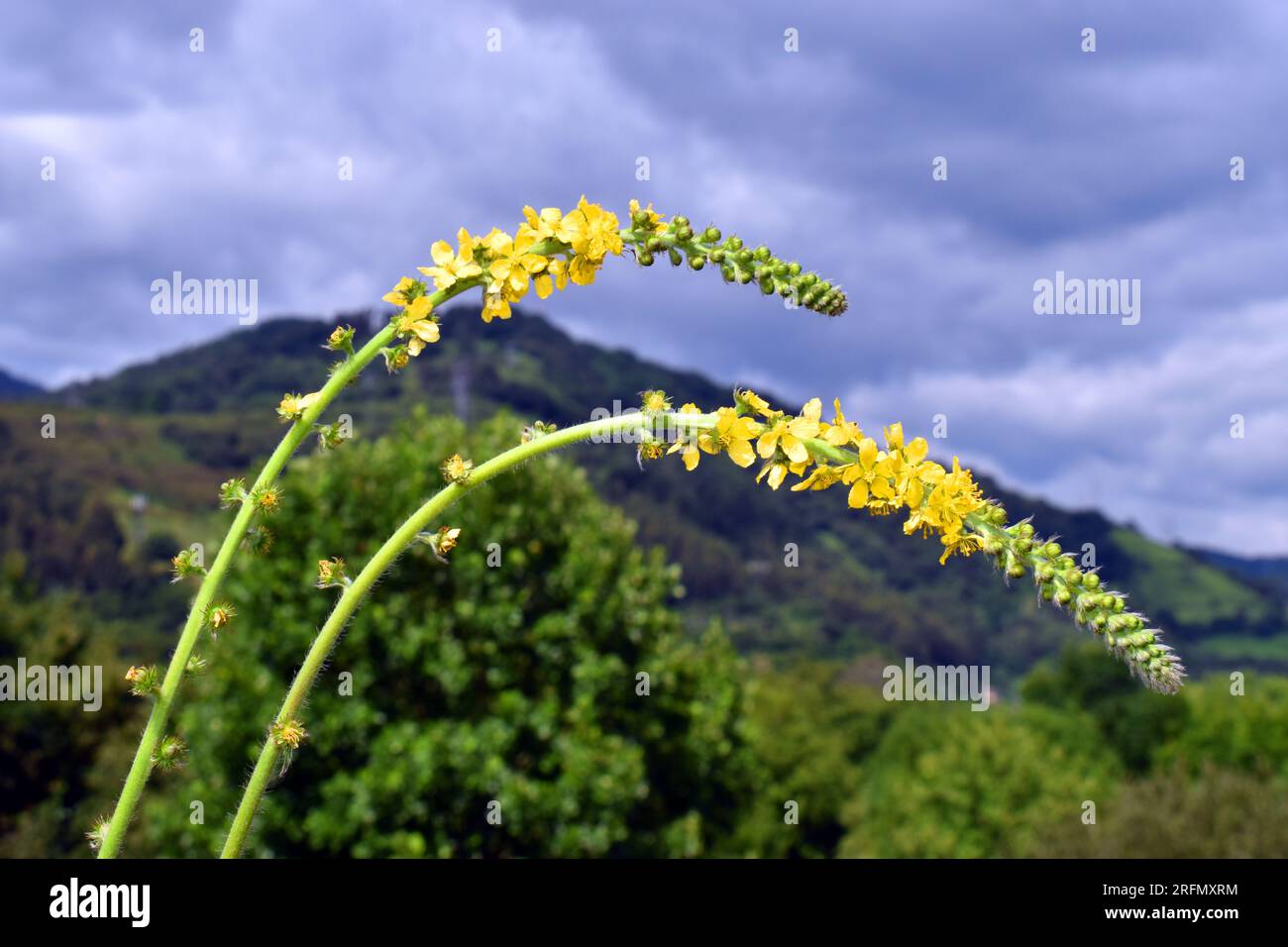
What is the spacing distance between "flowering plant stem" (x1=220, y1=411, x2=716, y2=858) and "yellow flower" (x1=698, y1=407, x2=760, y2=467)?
25mm

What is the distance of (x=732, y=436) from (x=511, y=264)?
31.0 inches

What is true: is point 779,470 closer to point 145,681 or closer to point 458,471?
point 458,471

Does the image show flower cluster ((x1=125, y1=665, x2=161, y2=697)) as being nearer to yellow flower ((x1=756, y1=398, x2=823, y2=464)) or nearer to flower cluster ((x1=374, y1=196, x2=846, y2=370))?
flower cluster ((x1=374, y1=196, x2=846, y2=370))

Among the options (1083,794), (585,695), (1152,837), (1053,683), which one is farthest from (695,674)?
(1053,683)

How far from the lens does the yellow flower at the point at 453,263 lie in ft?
9.90

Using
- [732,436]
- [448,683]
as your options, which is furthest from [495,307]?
[448,683]

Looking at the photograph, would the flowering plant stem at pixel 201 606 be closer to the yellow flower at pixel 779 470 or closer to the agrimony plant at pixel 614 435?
the agrimony plant at pixel 614 435

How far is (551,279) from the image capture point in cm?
306

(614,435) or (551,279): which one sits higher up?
(551,279)

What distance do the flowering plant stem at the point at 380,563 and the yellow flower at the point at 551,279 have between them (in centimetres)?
46

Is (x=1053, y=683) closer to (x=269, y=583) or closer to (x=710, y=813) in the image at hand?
(x=710, y=813)

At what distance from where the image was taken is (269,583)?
16.3 metres
